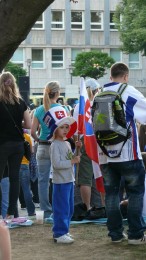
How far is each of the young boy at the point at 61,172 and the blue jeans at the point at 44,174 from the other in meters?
1.96

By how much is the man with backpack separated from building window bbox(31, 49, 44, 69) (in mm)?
59049

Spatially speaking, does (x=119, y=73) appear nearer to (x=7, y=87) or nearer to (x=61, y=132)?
(x=61, y=132)

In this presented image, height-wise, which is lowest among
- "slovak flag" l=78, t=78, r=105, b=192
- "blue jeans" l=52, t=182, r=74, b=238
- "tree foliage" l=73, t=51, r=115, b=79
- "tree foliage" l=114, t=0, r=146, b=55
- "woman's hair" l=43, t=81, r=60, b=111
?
"blue jeans" l=52, t=182, r=74, b=238

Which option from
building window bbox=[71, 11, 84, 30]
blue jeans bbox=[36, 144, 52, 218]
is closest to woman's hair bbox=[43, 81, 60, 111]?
blue jeans bbox=[36, 144, 52, 218]

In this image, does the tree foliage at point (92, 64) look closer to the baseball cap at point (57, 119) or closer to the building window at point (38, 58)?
the building window at point (38, 58)

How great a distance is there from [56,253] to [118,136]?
1.38 m

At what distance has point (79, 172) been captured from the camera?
967 cm

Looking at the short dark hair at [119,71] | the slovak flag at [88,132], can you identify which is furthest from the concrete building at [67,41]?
the short dark hair at [119,71]

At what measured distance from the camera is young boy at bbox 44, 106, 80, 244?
7.91 metres

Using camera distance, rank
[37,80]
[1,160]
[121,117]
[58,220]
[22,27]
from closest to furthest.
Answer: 1. [22,27]
2. [121,117]
3. [58,220]
4. [1,160]
5. [37,80]

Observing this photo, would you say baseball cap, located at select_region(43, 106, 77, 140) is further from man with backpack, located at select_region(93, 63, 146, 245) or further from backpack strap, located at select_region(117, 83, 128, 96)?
backpack strap, located at select_region(117, 83, 128, 96)

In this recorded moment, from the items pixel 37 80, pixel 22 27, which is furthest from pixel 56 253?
pixel 37 80

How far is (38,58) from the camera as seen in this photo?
221 ft

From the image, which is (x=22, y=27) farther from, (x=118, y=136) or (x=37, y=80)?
(x=37, y=80)
